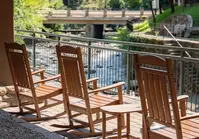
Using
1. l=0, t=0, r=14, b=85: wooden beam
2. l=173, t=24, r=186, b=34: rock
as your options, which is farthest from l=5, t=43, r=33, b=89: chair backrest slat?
l=173, t=24, r=186, b=34: rock

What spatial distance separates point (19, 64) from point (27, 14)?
6.36m

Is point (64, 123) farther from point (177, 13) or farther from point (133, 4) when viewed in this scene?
point (133, 4)

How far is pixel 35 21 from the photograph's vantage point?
11.7 meters

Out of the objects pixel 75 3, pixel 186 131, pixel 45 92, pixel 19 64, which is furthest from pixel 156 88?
pixel 75 3

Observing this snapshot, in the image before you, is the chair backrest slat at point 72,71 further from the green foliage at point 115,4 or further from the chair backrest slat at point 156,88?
the green foliage at point 115,4

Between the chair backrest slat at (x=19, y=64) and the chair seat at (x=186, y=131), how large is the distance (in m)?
2.03

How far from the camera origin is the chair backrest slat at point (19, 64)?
16.9 ft

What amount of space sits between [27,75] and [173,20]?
27.6 m

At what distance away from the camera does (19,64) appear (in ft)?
17.4

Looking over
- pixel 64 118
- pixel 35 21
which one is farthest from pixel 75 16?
pixel 64 118

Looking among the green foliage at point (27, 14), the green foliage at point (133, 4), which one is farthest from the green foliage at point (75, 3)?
the green foliage at point (27, 14)

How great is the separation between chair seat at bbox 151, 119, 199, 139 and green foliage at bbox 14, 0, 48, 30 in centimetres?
791

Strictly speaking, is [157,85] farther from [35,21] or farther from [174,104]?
[35,21]

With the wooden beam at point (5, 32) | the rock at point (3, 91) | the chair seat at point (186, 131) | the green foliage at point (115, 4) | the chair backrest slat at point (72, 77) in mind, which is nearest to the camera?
the chair seat at point (186, 131)
